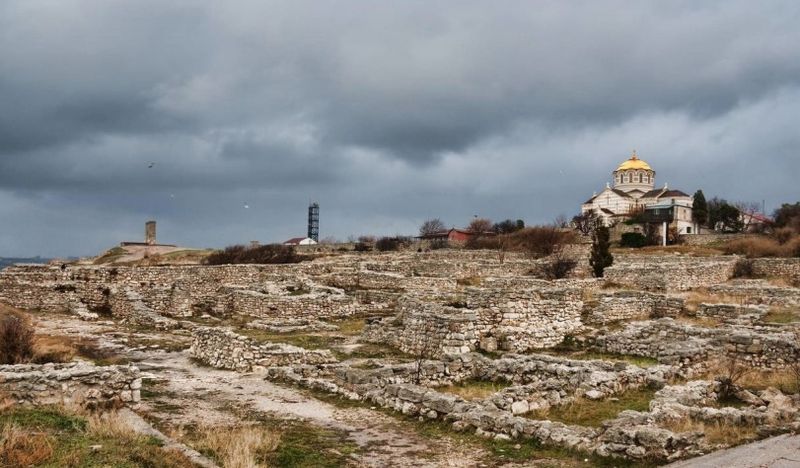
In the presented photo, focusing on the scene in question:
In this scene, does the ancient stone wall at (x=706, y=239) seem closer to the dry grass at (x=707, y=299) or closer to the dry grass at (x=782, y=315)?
the dry grass at (x=707, y=299)

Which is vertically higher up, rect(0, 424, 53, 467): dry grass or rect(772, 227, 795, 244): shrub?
rect(772, 227, 795, 244): shrub

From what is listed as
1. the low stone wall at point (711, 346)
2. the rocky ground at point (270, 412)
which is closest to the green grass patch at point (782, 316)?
the low stone wall at point (711, 346)

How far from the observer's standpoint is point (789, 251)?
172 feet

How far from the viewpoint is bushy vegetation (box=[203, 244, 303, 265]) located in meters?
57.0

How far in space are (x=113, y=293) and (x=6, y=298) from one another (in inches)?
193

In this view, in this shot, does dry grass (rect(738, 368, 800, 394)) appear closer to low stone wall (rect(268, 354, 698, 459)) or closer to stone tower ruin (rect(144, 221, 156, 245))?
low stone wall (rect(268, 354, 698, 459))

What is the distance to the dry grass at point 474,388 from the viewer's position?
44.5ft

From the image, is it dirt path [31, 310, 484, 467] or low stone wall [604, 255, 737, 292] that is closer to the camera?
dirt path [31, 310, 484, 467]

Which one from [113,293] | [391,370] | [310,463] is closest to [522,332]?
[391,370]

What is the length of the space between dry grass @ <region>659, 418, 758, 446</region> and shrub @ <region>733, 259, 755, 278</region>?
39.5 m

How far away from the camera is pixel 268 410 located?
41.6 ft

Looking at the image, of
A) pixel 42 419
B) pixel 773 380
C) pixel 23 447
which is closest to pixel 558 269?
pixel 773 380

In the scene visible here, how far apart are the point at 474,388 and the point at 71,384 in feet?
27.0

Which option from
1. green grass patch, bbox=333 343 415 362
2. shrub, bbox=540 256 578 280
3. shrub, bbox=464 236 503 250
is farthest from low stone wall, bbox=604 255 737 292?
shrub, bbox=464 236 503 250
